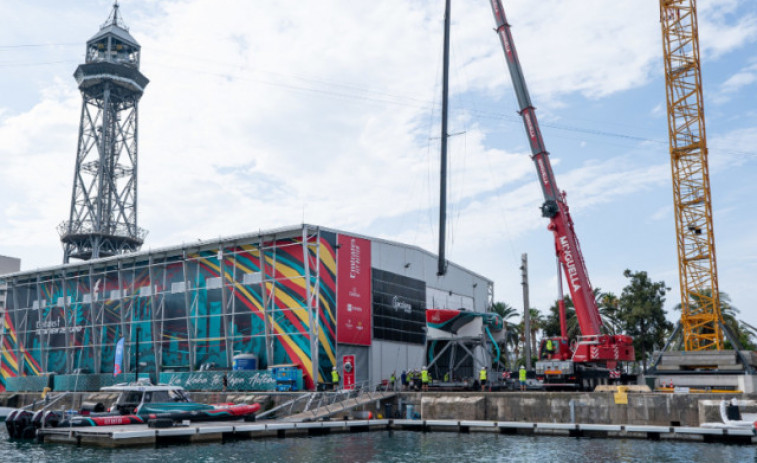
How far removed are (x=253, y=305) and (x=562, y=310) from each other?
18.9 m

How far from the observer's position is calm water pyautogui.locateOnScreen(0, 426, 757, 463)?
2166 cm

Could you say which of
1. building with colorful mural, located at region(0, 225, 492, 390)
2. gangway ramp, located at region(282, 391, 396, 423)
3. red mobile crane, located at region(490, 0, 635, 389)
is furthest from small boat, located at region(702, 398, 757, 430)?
building with colorful mural, located at region(0, 225, 492, 390)

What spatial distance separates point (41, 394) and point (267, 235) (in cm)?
2167

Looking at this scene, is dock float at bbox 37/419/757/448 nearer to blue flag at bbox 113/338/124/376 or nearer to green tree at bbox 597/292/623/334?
blue flag at bbox 113/338/124/376

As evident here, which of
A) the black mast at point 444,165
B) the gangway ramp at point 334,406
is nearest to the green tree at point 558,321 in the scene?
the black mast at point 444,165

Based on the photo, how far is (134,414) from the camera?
29.3 meters

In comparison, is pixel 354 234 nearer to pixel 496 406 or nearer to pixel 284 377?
pixel 284 377

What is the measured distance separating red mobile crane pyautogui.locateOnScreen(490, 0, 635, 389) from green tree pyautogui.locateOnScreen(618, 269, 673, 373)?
18.8 m

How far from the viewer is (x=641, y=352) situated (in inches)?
2110

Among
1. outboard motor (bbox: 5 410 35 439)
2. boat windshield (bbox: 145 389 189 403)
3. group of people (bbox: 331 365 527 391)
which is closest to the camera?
outboard motor (bbox: 5 410 35 439)

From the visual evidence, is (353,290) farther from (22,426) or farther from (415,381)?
(22,426)

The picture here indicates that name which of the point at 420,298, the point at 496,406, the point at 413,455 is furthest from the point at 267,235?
the point at 413,455

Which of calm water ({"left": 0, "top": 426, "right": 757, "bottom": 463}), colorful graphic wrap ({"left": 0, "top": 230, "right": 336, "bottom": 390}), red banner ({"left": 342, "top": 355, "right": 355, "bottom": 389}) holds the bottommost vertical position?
calm water ({"left": 0, "top": 426, "right": 757, "bottom": 463})

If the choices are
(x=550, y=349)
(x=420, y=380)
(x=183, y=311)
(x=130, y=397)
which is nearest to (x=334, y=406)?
(x=420, y=380)
